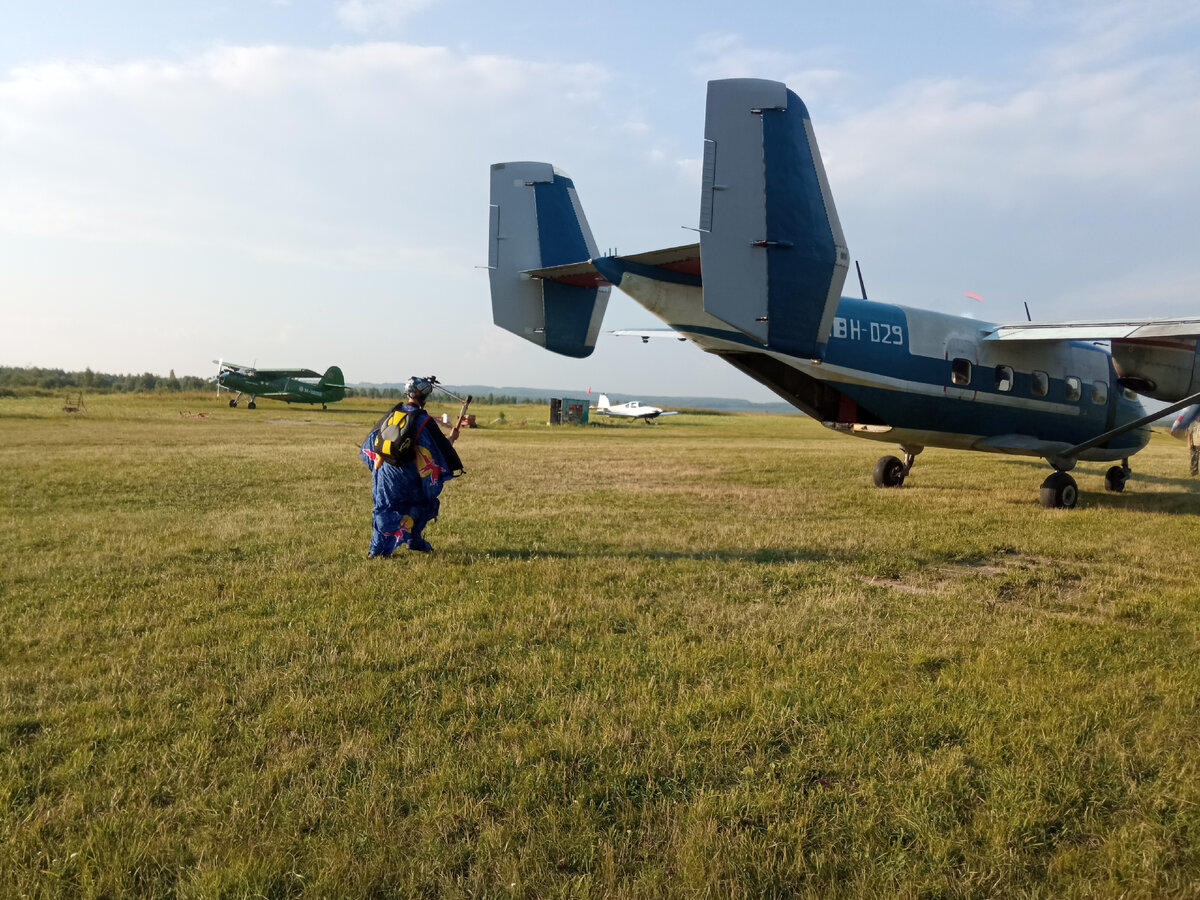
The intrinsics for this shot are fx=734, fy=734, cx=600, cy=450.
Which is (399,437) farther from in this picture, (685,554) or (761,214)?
(761,214)

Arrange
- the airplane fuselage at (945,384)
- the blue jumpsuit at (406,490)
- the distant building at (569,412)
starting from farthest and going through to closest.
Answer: the distant building at (569,412), the airplane fuselage at (945,384), the blue jumpsuit at (406,490)

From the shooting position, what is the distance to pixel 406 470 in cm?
888

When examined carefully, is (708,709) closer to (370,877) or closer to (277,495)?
(370,877)

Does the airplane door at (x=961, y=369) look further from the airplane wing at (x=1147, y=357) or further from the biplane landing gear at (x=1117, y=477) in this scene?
the biplane landing gear at (x=1117, y=477)

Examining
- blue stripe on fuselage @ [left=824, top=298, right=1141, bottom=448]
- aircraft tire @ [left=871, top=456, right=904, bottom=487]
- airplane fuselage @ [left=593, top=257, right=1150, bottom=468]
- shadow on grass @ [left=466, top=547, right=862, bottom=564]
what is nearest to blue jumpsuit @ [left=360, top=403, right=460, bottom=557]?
shadow on grass @ [left=466, top=547, right=862, bottom=564]

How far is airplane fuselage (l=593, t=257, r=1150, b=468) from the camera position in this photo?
12.9m

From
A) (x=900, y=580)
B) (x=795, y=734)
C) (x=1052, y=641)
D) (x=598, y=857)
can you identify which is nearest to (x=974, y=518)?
(x=900, y=580)

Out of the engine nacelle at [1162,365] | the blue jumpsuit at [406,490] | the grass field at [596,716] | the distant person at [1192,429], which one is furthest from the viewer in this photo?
the distant person at [1192,429]

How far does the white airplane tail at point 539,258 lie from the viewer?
10.1m

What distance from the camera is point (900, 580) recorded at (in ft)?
27.2

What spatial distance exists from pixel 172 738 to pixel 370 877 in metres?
1.94

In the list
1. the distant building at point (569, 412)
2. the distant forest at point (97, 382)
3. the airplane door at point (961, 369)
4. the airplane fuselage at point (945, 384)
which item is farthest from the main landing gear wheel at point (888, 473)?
the distant forest at point (97, 382)

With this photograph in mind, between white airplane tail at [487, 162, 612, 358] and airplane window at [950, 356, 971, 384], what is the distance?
297 inches

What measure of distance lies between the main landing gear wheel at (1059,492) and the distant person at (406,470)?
37.3 ft
